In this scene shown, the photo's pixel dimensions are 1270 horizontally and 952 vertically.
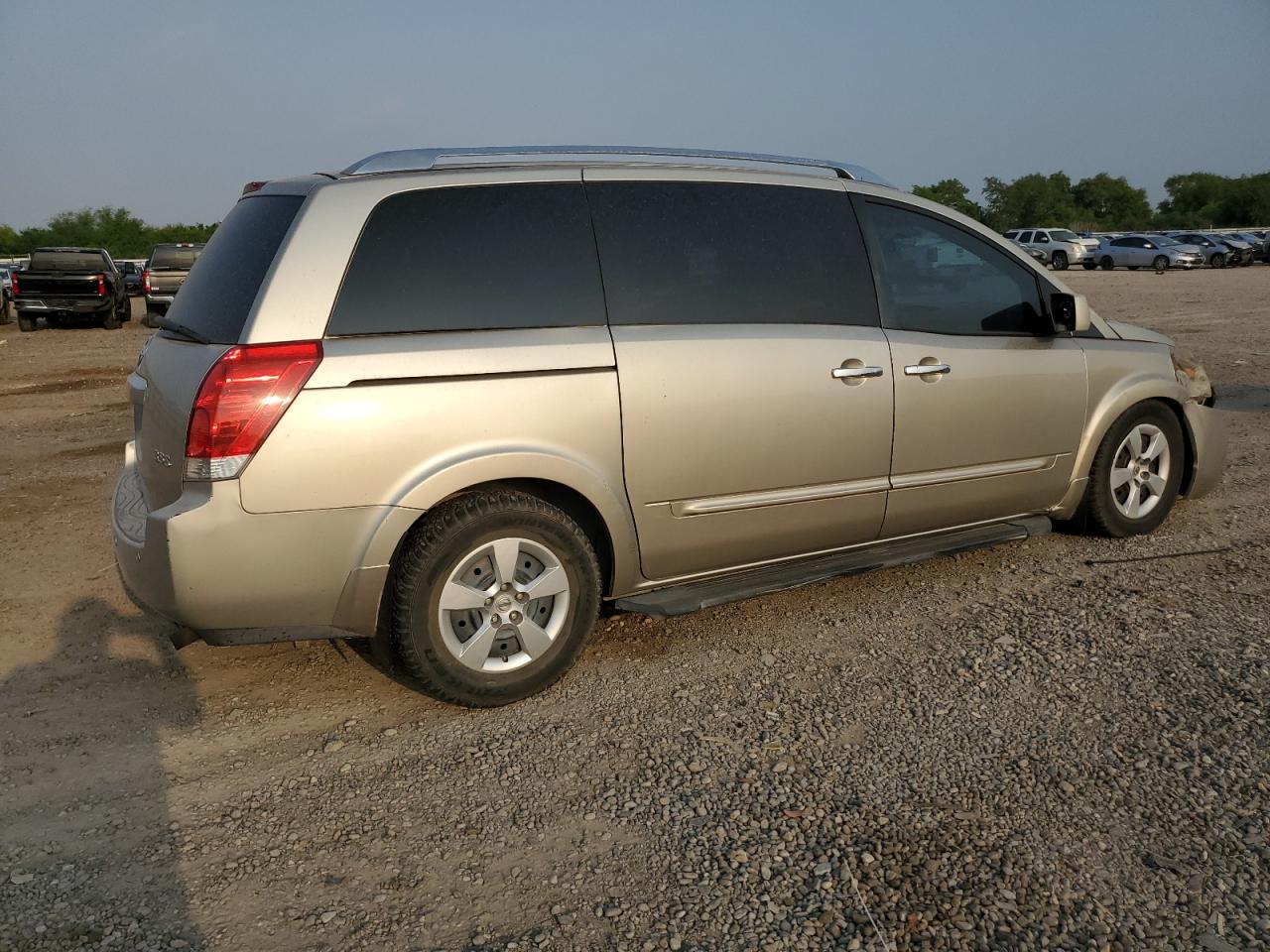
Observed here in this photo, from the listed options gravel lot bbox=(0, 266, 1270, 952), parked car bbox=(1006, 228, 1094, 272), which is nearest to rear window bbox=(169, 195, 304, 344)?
gravel lot bbox=(0, 266, 1270, 952)

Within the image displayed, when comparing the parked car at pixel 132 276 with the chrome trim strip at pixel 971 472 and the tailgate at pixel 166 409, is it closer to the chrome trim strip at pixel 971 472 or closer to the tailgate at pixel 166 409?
the tailgate at pixel 166 409

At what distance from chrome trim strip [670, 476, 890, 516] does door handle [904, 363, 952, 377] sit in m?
0.46

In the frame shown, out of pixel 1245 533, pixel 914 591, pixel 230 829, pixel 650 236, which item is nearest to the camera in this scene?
pixel 230 829

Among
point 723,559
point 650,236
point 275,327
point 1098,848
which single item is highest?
point 650,236

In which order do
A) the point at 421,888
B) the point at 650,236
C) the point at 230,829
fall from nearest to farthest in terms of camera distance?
the point at 421,888, the point at 230,829, the point at 650,236

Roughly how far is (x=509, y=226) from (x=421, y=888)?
2.27 meters

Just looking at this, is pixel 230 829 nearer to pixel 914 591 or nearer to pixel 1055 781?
pixel 1055 781

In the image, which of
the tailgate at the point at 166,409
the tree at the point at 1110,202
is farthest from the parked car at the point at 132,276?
the tree at the point at 1110,202

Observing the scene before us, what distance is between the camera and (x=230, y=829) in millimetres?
3178

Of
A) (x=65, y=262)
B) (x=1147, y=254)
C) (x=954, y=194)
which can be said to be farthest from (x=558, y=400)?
(x=954, y=194)

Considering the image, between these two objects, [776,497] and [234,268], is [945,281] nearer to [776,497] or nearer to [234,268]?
[776,497]

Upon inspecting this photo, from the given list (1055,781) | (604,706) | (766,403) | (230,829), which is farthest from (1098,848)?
(230,829)

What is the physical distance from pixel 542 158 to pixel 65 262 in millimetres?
22384

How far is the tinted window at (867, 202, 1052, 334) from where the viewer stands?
477 centimetres
